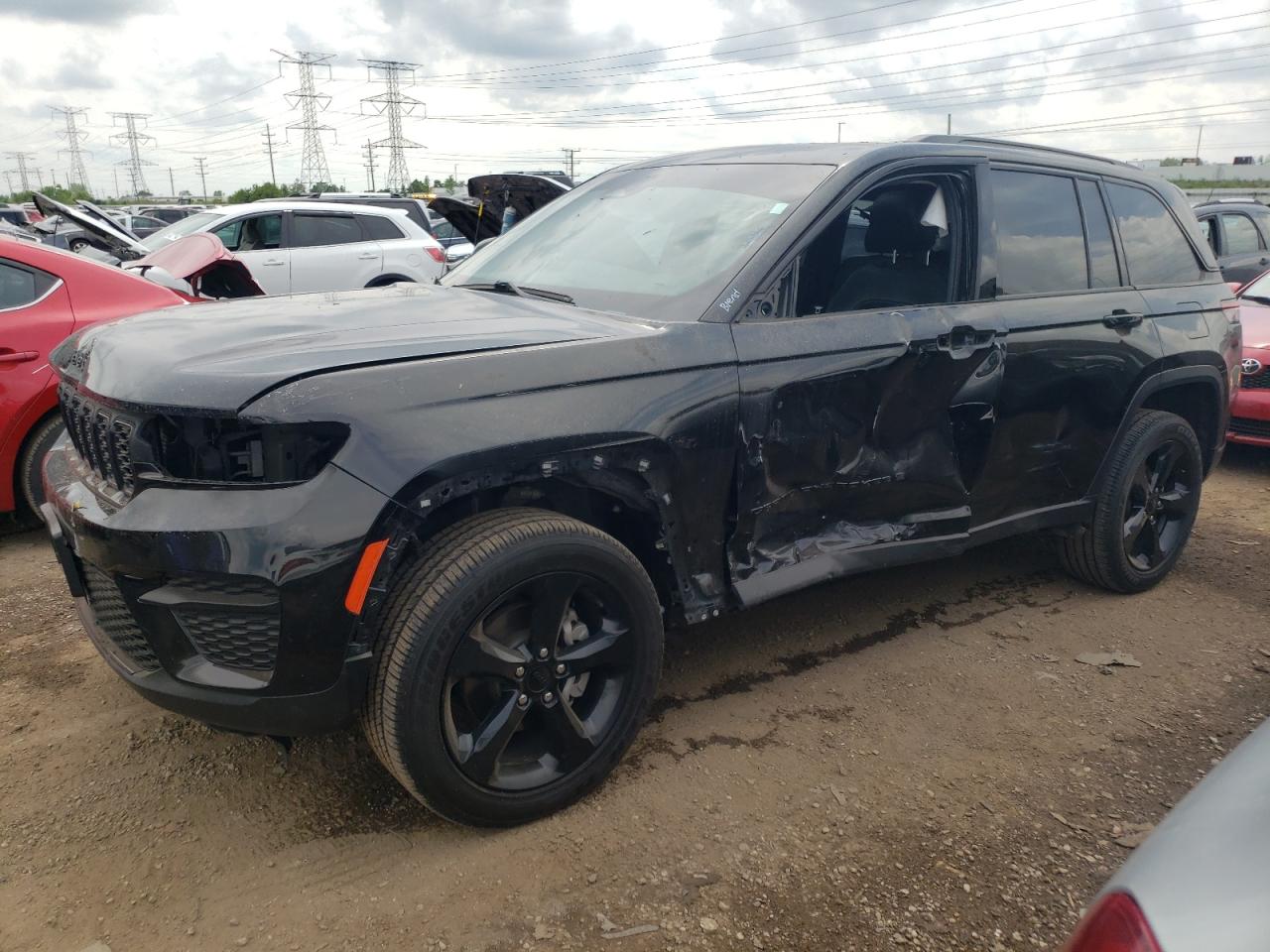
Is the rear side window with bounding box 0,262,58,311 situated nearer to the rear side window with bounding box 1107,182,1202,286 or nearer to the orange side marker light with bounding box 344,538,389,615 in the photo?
the orange side marker light with bounding box 344,538,389,615

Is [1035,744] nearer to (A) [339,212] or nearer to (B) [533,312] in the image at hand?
(B) [533,312]

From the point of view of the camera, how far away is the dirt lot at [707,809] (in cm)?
226

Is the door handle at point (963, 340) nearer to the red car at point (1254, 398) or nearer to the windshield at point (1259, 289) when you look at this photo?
the red car at point (1254, 398)

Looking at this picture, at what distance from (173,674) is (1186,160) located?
74680 millimetres

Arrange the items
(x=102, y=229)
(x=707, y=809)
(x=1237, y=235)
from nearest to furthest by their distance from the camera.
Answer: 1. (x=707, y=809)
2. (x=102, y=229)
3. (x=1237, y=235)

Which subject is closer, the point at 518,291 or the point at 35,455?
the point at 518,291

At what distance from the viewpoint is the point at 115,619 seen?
94.2 inches

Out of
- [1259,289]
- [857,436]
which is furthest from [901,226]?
[1259,289]

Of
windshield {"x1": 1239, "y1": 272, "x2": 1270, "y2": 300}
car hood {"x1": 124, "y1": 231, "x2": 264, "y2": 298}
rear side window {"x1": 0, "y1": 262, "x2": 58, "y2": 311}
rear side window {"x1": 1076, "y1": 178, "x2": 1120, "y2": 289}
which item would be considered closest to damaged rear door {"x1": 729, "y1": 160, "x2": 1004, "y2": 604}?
rear side window {"x1": 1076, "y1": 178, "x2": 1120, "y2": 289}

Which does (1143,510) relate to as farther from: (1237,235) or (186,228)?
(186,228)

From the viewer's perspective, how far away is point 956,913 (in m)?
2.32

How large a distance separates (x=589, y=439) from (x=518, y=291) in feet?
3.28

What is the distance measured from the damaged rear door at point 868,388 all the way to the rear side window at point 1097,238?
788mm

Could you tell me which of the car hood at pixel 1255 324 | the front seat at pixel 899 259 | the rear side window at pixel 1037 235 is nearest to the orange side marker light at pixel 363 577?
the front seat at pixel 899 259
